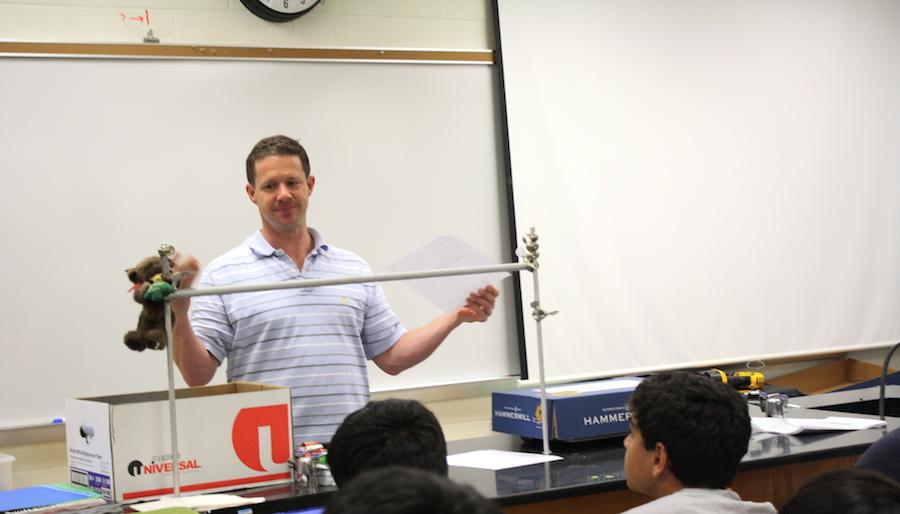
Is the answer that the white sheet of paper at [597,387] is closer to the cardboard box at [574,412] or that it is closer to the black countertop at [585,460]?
the cardboard box at [574,412]

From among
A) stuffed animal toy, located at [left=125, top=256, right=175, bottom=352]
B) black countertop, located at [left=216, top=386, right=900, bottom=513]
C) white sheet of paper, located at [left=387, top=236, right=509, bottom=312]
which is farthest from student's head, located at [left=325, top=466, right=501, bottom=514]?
white sheet of paper, located at [left=387, top=236, right=509, bottom=312]

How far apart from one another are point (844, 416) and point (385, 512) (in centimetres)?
246

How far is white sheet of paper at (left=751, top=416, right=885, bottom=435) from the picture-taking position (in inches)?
100.0

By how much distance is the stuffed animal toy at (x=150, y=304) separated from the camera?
2.01 metres

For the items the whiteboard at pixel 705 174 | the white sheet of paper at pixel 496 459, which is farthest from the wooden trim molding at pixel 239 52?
the white sheet of paper at pixel 496 459

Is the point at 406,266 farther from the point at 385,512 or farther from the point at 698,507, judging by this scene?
the point at 385,512

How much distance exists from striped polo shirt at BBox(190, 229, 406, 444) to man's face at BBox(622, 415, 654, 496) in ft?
2.92

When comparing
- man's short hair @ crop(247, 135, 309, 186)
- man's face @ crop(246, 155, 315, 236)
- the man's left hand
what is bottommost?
the man's left hand

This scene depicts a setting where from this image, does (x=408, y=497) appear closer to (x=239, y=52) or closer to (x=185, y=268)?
(x=185, y=268)

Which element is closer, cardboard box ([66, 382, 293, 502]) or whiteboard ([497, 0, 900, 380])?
cardboard box ([66, 382, 293, 502])

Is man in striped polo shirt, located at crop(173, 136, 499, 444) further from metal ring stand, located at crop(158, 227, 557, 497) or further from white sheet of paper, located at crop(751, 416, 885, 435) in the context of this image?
white sheet of paper, located at crop(751, 416, 885, 435)

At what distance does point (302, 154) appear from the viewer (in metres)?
2.64

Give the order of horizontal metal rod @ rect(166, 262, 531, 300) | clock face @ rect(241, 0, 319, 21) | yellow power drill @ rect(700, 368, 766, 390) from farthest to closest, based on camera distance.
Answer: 1. clock face @ rect(241, 0, 319, 21)
2. yellow power drill @ rect(700, 368, 766, 390)
3. horizontal metal rod @ rect(166, 262, 531, 300)

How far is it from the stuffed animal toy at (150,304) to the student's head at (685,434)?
963 mm
